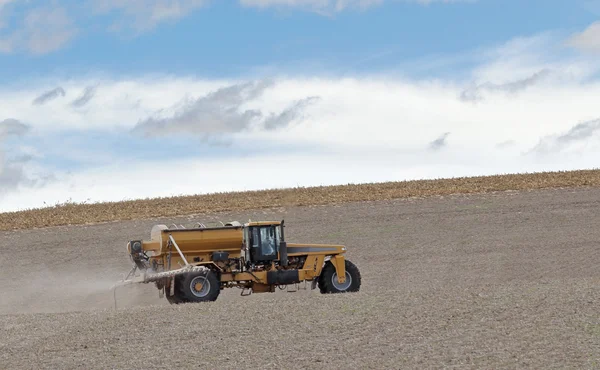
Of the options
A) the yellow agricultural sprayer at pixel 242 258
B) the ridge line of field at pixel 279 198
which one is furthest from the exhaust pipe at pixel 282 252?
the ridge line of field at pixel 279 198

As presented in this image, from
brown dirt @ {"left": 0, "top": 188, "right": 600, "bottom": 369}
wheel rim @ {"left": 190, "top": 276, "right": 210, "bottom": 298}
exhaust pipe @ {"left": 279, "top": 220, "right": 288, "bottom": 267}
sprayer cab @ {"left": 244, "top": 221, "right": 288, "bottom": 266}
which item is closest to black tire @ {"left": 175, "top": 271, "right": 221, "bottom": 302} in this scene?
wheel rim @ {"left": 190, "top": 276, "right": 210, "bottom": 298}

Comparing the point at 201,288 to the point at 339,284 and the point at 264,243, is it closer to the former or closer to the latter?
the point at 264,243

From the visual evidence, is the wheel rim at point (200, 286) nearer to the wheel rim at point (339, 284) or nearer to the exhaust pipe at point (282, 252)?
the exhaust pipe at point (282, 252)

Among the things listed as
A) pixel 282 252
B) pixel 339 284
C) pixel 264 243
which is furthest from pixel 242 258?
pixel 339 284

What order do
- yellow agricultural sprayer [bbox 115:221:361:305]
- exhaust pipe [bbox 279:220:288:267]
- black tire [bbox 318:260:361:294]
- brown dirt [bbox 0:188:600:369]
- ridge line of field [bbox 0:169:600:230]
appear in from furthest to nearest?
ridge line of field [bbox 0:169:600:230] → black tire [bbox 318:260:361:294] → exhaust pipe [bbox 279:220:288:267] → yellow agricultural sprayer [bbox 115:221:361:305] → brown dirt [bbox 0:188:600:369]

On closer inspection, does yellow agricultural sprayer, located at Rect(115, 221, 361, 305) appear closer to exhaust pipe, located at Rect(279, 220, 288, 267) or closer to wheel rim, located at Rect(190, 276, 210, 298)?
exhaust pipe, located at Rect(279, 220, 288, 267)

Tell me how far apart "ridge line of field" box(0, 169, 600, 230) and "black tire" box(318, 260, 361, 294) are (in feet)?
54.6

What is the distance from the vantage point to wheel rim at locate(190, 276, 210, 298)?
21.9 m

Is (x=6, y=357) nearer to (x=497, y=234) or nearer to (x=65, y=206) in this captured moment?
(x=497, y=234)

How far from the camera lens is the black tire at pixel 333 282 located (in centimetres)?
2342

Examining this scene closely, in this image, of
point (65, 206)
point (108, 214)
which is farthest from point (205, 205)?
point (65, 206)

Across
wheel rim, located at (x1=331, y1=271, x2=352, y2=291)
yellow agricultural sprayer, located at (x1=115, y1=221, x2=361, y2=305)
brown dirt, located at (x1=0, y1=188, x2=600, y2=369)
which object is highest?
yellow agricultural sprayer, located at (x1=115, y1=221, x2=361, y2=305)

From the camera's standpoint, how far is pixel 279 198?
141 feet

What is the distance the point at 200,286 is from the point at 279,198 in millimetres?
21036
